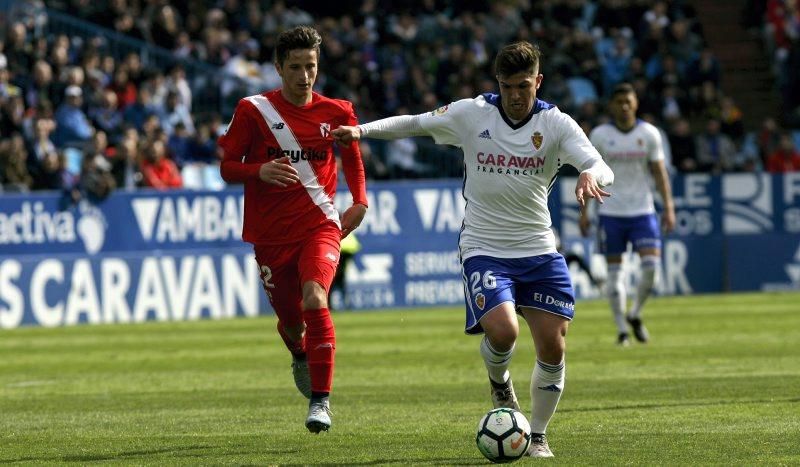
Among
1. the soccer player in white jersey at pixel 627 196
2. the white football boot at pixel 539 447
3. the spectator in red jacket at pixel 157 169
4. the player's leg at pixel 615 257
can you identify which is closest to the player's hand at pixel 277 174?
the white football boot at pixel 539 447

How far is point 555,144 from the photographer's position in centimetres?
877

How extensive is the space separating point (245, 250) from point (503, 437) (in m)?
16.0

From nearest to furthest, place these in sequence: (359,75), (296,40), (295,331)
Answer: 1. (296,40)
2. (295,331)
3. (359,75)

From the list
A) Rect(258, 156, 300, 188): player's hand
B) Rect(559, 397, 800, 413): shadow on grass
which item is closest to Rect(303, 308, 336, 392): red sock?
Rect(258, 156, 300, 188): player's hand

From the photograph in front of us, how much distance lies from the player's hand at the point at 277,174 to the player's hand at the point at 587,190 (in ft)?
6.54

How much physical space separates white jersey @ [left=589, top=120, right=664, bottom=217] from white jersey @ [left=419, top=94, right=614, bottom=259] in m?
7.65

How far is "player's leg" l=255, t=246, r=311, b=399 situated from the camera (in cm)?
1000

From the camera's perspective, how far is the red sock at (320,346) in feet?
30.5

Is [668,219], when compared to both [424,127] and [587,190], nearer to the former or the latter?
[424,127]

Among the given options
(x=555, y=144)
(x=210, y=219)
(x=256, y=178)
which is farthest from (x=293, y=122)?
(x=210, y=219)

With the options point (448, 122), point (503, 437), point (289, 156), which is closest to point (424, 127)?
point (448, 122)

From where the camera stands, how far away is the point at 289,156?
983cm

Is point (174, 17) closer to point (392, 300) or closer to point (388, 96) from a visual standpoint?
point (388, 96)

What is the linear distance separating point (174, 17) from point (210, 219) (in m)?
5.68
